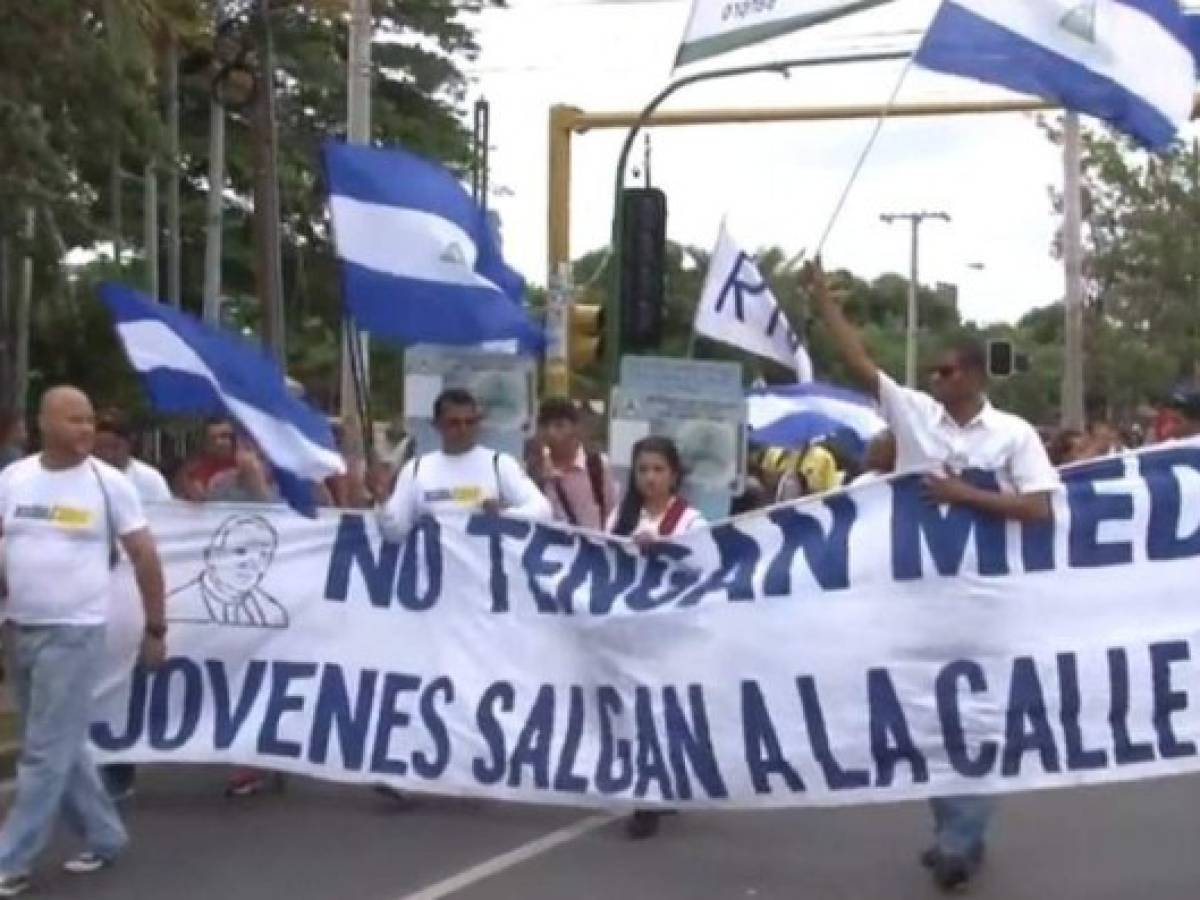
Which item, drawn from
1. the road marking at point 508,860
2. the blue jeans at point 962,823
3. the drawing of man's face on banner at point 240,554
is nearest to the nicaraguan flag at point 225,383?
the drawing of man's face on banner at point 240,554

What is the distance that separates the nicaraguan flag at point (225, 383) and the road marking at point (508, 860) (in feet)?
5.33

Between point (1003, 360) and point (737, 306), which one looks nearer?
point (737, 306)

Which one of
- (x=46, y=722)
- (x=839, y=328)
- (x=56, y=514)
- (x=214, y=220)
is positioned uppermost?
(x=214, y=220)

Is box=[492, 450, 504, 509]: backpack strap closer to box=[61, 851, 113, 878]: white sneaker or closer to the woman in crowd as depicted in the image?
the woman in crowd

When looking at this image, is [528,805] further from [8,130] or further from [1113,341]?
[1113,341]

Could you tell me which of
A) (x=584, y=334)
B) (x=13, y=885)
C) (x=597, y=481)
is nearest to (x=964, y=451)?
(x=13, y=885)

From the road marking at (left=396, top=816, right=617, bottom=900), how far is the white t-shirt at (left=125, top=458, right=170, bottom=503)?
217 cm

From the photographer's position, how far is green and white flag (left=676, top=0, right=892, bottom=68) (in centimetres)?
1127

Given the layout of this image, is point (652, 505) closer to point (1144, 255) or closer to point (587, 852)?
point (587, 852)

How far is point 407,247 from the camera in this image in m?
11.8

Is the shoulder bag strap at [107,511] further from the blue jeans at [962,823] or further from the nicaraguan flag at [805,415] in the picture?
the nicaraguan flag at [805,415]

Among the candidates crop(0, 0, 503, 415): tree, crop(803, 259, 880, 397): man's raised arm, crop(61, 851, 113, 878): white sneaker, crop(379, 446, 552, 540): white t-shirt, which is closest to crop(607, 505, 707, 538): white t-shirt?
crop(379, 446, 552, 540): white t-shirt

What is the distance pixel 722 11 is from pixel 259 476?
2.87 metres

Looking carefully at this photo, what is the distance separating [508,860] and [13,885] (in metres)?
1.76
